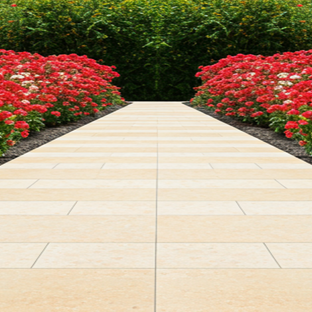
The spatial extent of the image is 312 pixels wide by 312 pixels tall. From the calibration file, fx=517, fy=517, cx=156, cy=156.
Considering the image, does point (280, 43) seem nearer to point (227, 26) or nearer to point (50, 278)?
point (227, 26)

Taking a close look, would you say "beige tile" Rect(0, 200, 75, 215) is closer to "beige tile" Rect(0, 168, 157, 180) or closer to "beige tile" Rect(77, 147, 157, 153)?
"beige tile" Rect(0, 168, 157, 180)

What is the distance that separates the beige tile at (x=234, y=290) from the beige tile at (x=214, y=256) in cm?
10

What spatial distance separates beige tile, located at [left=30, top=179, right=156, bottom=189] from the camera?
6168mm

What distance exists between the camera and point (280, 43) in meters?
20.9

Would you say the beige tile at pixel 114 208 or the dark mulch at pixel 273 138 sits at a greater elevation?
the beige tile at pixel 114 208

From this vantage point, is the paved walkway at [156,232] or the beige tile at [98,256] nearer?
the paved walkway at [156,232]

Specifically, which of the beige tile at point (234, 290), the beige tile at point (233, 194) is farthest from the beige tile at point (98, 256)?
the beige tile at point (233, 194)

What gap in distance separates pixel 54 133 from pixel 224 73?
18.7 ft

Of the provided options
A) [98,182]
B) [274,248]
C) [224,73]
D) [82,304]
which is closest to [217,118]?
[224,73]

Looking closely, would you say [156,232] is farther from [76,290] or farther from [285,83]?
[285,83]

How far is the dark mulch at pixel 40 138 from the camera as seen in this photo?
870cm

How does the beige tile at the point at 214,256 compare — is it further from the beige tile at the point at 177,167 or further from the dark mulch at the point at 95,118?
the dark mulch at the point at 95,118

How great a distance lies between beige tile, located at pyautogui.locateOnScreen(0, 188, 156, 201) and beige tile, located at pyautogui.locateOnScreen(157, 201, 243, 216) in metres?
0.36

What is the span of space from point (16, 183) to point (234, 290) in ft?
12.5
